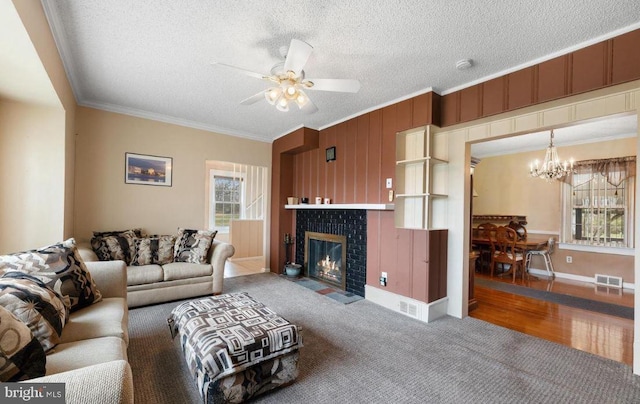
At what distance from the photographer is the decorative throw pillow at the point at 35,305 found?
129 centimetres

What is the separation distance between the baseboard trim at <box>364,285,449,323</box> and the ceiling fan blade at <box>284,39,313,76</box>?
2625 millimetres

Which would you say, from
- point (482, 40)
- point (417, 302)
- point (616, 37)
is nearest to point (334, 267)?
point (417, 302)

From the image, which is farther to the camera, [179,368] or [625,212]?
[625,212]

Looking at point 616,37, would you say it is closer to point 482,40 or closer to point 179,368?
point 482,40

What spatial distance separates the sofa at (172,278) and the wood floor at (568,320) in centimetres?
322

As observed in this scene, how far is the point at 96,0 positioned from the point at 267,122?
2.54 m

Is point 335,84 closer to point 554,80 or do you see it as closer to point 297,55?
point 297,55

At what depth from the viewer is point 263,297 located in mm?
3537

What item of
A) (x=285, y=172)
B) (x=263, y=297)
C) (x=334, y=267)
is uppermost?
(x=285, y=172)

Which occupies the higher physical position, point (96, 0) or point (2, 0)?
point (96, 0)

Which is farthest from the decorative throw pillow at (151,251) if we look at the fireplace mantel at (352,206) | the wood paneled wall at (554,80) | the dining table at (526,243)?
the dining table at (526,243)

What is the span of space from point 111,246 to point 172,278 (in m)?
0.81

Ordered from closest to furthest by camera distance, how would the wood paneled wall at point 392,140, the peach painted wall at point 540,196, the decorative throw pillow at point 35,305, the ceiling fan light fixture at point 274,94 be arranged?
the decorative throw pillow at point 35,305 < the wood paneled wall at point 392,140 < the ceiling fan light fixture at point 274,94 < the peach painted wall at point 540,196

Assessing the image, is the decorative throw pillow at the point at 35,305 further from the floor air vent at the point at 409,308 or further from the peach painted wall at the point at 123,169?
the floor air vent at the point at 409,308
